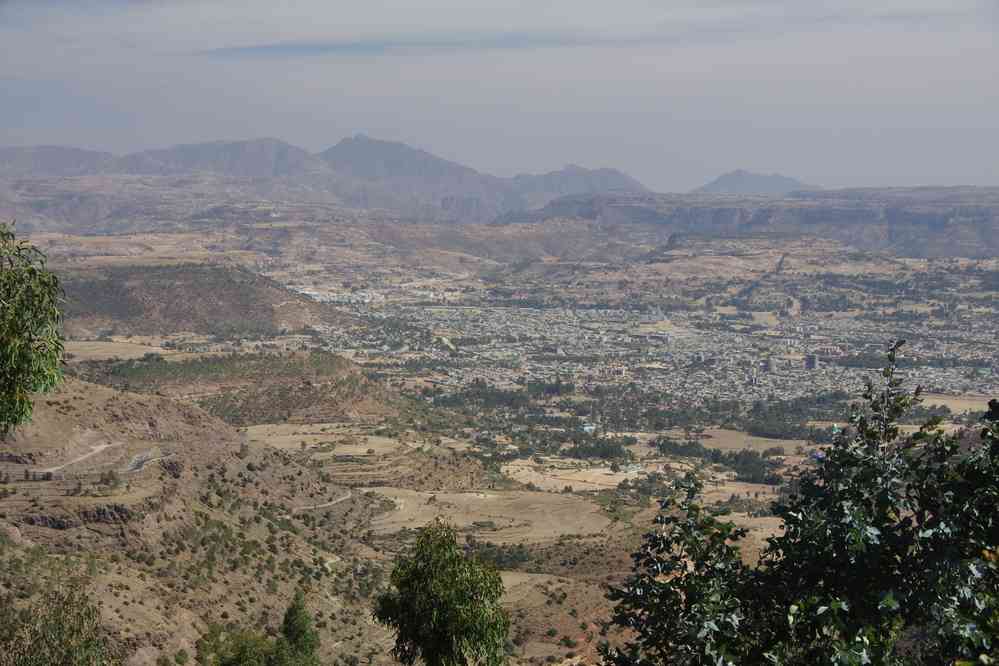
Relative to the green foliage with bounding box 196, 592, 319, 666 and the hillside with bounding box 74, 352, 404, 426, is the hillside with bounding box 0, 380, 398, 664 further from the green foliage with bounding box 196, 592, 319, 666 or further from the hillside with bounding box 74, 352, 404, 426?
the hillside with bounding box 74, 352, 404, 426

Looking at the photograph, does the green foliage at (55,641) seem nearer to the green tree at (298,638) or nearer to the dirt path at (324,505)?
the green tree at (298,638)

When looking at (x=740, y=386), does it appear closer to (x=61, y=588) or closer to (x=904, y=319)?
(x=904, y=319)

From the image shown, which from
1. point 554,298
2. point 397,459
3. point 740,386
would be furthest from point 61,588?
point 554,298

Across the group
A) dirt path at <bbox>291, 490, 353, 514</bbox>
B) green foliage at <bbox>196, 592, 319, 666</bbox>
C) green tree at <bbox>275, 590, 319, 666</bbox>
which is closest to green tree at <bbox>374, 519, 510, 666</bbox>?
green foliage at <bbox>196, 592, 319, 666</bbox>

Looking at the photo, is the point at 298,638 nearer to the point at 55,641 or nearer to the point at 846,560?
the point at 55,641

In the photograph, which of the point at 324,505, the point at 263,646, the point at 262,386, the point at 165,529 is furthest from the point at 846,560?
the point at 262,386

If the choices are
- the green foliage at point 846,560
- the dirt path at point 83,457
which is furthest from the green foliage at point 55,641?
the dirt path at point 83,457
